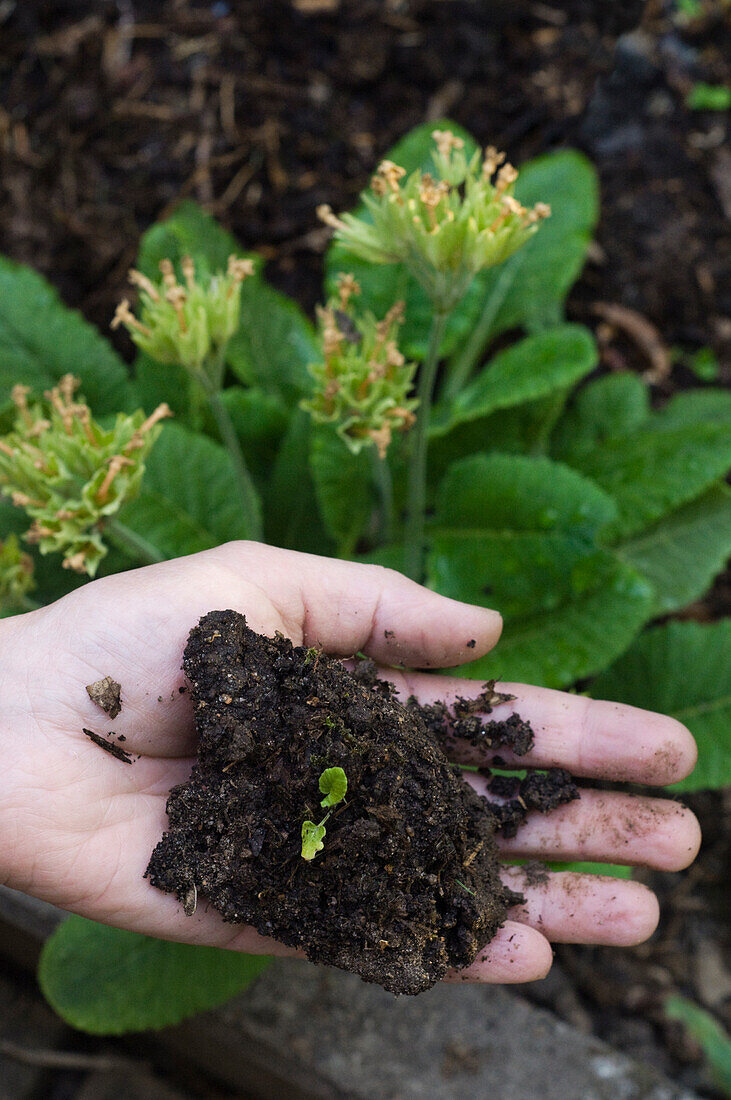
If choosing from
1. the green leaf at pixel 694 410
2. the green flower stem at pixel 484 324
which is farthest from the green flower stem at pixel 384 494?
the green leaf at pixel 694 410

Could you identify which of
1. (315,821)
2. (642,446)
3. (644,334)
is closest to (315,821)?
(315,821)

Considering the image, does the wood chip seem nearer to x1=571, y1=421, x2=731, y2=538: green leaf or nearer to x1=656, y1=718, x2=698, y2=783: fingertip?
x1=571, y1=421, x2=731, y2=538: green leaf

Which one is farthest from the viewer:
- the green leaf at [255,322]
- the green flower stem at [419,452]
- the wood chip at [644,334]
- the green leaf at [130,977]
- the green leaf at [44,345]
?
the wood chip at [644,334]

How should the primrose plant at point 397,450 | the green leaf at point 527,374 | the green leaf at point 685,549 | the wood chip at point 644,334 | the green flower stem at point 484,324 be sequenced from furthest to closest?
the wood chip at point 644,334 < the green flower stem at point 484,324 < the green leaf at point 685,549 < the green leaf at point 527,374 < the primrose plant at point 397,450

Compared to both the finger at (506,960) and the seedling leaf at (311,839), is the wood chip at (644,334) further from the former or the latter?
the seedling leaf at (311,839)

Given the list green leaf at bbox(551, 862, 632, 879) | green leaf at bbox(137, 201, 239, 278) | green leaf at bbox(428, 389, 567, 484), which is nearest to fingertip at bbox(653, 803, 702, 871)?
green leaf at bbox(551, 862, 632, 879)

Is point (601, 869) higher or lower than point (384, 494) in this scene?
lower

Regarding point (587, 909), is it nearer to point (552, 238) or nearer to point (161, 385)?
point (161, 385)
